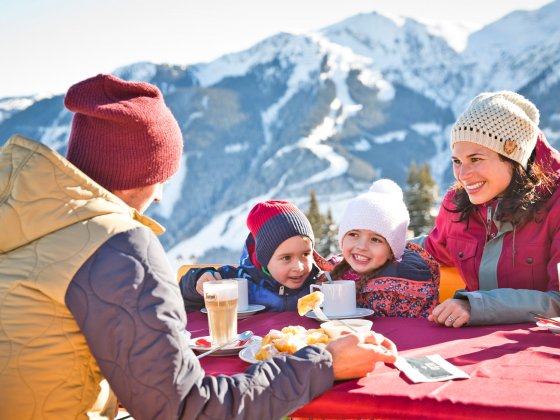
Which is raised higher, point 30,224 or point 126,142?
point 126,142

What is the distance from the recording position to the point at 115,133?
141 centimetres

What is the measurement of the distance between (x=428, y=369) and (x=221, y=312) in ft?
2.24

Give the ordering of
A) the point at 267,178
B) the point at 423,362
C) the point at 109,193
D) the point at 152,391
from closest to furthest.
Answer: the point at 152,391 → the point at 109,193 → the point at 423,362 → the point at 267,178

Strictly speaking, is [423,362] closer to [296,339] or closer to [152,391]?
[296,339]

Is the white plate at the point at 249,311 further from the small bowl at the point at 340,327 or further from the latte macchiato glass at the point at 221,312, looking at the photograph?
the small bowl at the point at 340,327

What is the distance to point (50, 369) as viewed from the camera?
3.93ft

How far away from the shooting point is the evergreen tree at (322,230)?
117 feet

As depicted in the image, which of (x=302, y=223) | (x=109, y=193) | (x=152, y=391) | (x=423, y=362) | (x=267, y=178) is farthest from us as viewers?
(x=267, y=178)

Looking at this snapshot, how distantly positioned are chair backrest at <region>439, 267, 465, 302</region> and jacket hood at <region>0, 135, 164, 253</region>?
2.27 metres

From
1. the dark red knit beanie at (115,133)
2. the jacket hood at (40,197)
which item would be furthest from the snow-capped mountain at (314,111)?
the jacket hood at (40,197)

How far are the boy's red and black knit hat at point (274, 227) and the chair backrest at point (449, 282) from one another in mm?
833

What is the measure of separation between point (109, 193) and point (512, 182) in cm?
188

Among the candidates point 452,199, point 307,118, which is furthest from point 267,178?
point 452,199

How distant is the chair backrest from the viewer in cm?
312
